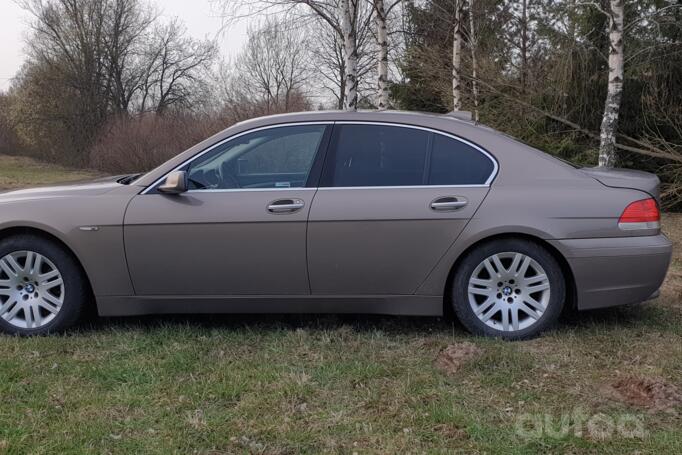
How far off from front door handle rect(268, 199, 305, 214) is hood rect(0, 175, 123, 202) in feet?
3.60

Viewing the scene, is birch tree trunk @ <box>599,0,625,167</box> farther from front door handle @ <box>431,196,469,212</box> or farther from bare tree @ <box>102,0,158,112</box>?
bare tree @ <box>102,0,158,112</box>

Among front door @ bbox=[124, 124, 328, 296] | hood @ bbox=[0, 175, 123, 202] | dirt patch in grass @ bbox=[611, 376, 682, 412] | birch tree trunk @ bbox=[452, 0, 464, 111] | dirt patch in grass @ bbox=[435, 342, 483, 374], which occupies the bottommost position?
dirt patch in grass @ bbox=[611, 376, 682, 412]

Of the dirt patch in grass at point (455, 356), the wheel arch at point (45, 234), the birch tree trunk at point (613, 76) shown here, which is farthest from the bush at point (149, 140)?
the dirt patch in grass at point (455, 356)

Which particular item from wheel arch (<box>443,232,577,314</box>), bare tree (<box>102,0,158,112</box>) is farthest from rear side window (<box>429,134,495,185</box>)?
bare tree (<box>102,0,158,112</box>)

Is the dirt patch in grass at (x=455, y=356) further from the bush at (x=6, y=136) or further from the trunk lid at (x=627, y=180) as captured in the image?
the bush at (x=6, y=136)

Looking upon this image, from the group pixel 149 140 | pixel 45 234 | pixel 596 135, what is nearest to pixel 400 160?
pixel 45 234

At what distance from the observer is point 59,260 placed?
12.7 ft

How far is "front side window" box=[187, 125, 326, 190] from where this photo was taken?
152 inches

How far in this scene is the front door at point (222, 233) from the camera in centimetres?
371

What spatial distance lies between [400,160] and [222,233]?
1233 mm

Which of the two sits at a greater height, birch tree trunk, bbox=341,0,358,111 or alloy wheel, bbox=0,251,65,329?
birch tree trunk, bbox=341,0,358,111

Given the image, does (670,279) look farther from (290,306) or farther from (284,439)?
(284,439)

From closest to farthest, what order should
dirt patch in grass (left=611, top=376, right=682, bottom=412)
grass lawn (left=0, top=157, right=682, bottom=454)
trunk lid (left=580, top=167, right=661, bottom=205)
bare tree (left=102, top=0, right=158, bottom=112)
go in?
1. grass lawn (left=0, top=157, right=682, bottom=454)
2. dirt patch in grass (left=611, top=376, right=682, bottom=412)
3. trunk lid (left=580, top=167, right=661, bottom=205)
4. bare tree (left=102, top=0, right=158, bottom=112)

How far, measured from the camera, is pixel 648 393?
120 inches
